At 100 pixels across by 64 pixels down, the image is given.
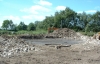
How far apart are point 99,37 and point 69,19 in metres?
39.4

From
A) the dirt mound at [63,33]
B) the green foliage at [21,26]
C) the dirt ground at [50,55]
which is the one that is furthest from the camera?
the green foliage at [21,26]

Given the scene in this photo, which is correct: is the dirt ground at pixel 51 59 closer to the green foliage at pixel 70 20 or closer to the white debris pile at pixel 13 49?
the white debris pile at pixel 13 49

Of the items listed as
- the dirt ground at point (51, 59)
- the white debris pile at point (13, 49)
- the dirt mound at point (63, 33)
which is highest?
the dirt mound at point (63, 33)

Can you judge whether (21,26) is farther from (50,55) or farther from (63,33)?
(50,55)

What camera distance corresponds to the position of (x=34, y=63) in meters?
9.06

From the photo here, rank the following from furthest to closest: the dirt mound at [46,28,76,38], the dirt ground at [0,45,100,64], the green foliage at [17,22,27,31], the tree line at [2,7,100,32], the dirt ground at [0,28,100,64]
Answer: the green foliage at [17,22,27,31] < the tree line at [2,7,100,32] < the dirt mound at [46,28,76,38] < the dirt ground at [0,28,100,64] < the dirt ground at [0,45,100,64]

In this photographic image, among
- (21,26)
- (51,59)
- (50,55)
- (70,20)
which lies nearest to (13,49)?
(50,55)

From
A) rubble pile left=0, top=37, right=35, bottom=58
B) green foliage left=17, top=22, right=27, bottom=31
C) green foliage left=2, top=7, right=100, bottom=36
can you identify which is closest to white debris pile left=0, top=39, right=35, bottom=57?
rubble pile left=0, top=37, right=35, bottom=58

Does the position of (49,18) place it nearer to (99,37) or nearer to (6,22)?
(6,22)

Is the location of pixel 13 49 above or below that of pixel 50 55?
above

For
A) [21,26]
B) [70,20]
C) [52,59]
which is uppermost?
[70,20]

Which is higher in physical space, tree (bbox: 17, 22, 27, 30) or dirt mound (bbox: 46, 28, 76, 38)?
tree (bbox: 17, 22, 27, 30)

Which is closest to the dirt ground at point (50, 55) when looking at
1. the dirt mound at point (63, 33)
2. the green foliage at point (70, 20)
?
the dirt mound at point (63, 33)

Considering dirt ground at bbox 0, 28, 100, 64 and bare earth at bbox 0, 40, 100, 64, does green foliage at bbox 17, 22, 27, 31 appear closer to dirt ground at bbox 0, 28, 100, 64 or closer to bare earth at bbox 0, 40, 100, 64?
dirt ground at bbox 0, 28, 100, 64
